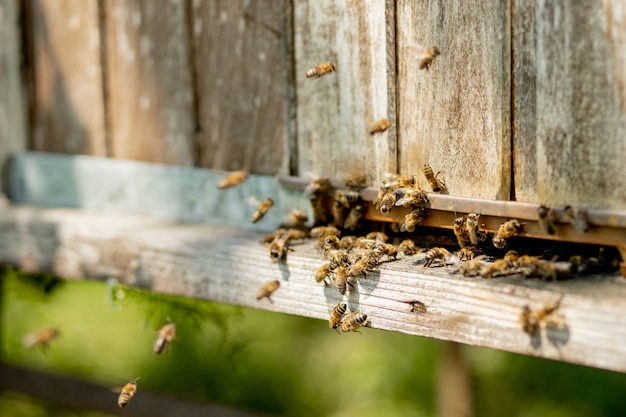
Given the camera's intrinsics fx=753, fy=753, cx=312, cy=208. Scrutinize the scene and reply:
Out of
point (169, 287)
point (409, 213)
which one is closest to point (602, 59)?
point (409, 213)

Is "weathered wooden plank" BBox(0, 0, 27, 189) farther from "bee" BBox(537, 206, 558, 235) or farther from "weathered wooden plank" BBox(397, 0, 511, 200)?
"bee" BBox(537, 206, 558, 235)

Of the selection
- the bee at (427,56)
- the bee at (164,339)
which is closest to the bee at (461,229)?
the bee at (427,56)

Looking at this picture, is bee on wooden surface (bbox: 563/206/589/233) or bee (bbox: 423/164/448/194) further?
bee (bbox: 423/164/448/194)

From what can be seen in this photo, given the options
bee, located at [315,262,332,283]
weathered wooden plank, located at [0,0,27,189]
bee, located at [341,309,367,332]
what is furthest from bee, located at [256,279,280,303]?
weathered wooden plank, located at [0,0,27,189]

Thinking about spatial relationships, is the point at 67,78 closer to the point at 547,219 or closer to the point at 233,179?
the point at 233,179

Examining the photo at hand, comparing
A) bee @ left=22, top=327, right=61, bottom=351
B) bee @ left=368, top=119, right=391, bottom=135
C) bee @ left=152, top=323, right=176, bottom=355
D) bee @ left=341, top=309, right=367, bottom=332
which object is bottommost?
bee @ left=22, top=327, right=61, bottom=351

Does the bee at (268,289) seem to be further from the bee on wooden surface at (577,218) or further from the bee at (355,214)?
the bee on wooden surface at (577,218)

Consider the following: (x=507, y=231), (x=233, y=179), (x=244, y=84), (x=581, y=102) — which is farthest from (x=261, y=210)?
(x=581, y=102)
